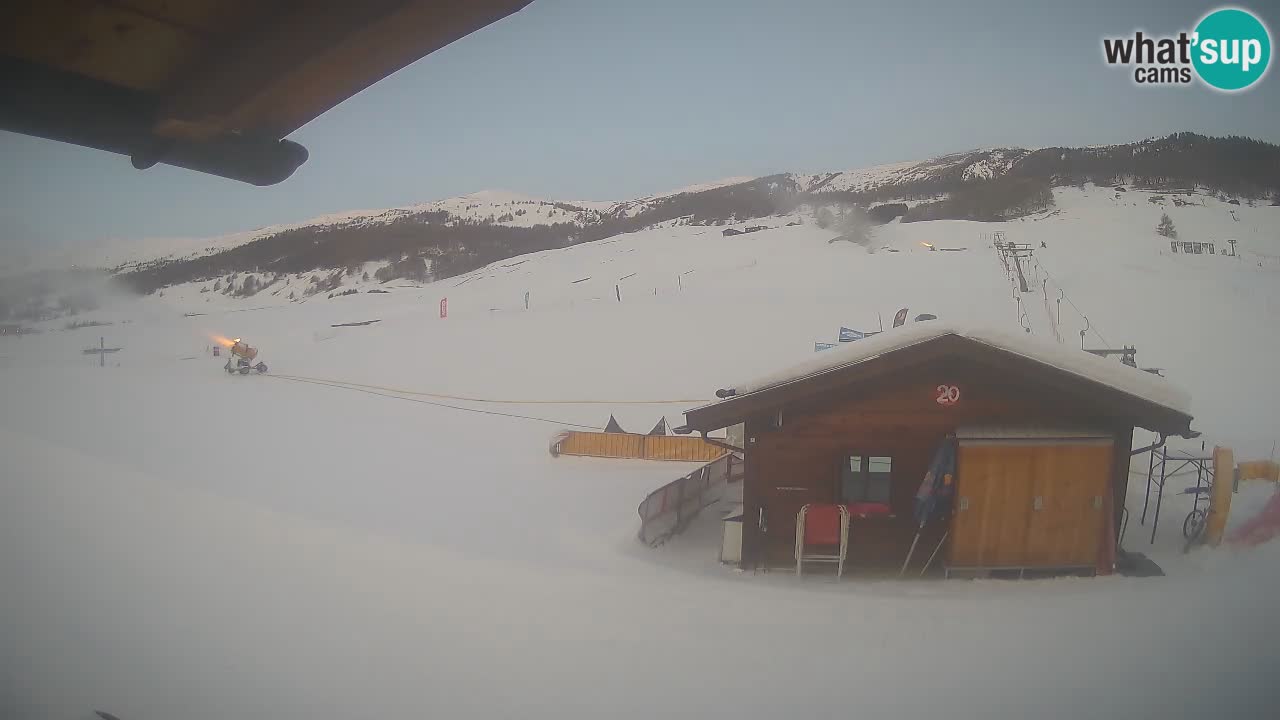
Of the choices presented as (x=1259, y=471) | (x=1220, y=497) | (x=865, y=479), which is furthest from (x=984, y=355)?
(x=1259, y=471)

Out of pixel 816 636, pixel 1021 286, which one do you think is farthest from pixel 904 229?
pixel 816 636

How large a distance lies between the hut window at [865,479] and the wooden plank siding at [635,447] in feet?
28.4

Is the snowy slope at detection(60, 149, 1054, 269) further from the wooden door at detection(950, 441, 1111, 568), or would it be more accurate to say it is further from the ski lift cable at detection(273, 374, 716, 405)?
the wooden door at detection(950, 441, 1111, 568)

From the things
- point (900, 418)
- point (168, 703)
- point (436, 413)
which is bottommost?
point (436, 413)

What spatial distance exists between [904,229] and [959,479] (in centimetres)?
3710

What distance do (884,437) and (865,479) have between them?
64cm

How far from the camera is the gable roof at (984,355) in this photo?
9570 millimetres

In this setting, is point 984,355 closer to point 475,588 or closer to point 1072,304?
point 475,588

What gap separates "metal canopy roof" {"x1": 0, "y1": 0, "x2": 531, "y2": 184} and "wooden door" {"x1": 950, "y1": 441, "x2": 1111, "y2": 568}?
9.71 meters

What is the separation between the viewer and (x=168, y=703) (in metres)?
5.27

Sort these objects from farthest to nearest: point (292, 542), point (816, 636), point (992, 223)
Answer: point (992, 223)
point (292, 542)
point (816, 636)

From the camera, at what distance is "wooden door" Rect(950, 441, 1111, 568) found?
32.3ft

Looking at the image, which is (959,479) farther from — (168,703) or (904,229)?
(904,229)

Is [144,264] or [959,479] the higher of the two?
[144,264]
